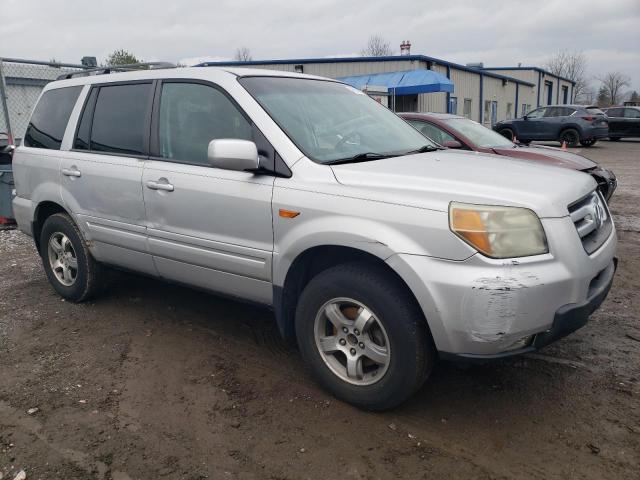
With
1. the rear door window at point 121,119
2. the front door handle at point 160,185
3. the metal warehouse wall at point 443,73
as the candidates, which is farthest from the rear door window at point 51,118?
the metal warehouse wall at point 443,73

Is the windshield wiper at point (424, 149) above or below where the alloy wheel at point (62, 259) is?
above

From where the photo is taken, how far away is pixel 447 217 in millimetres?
2600

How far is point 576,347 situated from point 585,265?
132 cm

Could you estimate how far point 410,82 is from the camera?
20797 mm

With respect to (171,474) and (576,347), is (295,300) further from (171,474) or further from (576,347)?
(576,347)

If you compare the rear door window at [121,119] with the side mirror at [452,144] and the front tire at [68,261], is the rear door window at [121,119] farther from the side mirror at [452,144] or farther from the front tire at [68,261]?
the side mirror at [452,144]

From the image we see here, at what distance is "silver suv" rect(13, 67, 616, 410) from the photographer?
8.48 feet

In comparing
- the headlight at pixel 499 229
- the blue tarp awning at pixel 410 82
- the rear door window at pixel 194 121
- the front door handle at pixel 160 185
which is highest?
the blue tarp awning at pixel 410 82

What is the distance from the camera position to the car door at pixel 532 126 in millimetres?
22484

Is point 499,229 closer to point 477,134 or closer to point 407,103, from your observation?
point 477,134

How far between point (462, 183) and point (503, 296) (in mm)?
616

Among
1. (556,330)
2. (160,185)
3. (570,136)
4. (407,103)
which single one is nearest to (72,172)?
(160,185)

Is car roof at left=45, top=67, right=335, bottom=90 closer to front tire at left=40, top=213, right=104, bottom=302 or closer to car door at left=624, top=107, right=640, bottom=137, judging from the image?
front tire at left=40, top=213, right=104, bottom=302

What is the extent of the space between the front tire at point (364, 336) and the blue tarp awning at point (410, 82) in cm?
1677
